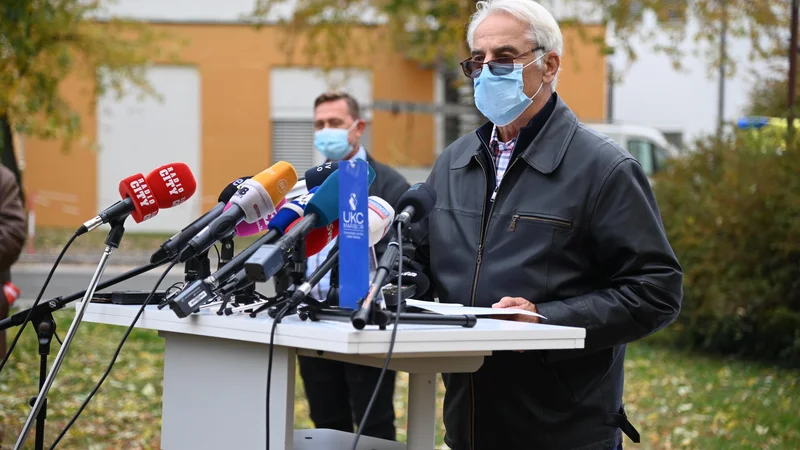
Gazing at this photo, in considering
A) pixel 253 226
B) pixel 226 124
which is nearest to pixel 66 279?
pixel 226 124

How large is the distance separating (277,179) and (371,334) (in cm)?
Answer: 80

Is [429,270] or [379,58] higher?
[379,58]

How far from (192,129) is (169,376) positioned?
23.9 m

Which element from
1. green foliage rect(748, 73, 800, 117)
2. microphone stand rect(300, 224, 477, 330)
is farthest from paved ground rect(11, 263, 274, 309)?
microphone stand rect(300, 224, 477, 330)

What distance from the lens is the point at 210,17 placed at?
26.1 meters

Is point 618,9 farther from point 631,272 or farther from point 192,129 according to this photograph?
point 192,129

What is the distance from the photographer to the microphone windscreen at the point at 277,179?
9.40 feet

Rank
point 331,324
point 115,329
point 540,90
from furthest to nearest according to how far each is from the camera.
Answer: point 115,329 → point 540,90 → point 331,324

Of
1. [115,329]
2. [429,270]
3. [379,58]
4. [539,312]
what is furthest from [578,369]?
[379,58]

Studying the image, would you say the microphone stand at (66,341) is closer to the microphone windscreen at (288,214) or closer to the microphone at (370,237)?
the microphone windscreen at (288,214)

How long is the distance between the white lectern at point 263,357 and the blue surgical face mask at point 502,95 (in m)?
0.97

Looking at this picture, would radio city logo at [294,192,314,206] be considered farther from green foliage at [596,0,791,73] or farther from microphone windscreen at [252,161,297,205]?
green foliage at [596,0,791,73]

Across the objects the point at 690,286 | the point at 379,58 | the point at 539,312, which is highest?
the point at 379,58

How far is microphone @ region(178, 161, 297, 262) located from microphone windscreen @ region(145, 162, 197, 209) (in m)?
0.36
